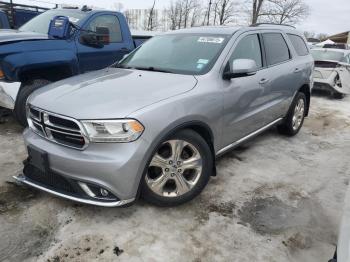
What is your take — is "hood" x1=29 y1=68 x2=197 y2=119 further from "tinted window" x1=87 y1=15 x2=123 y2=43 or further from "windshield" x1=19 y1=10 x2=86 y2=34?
"windshield" x1=19 y1=10 x2=86 y2=34

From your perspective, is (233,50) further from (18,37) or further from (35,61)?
(18,37)

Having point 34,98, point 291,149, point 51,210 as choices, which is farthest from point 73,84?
point 291,149

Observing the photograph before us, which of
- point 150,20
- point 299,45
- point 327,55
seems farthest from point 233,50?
point 150,20

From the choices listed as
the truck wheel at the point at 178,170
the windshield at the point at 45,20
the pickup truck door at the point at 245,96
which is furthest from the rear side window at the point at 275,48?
the windshield at the point at 45,20

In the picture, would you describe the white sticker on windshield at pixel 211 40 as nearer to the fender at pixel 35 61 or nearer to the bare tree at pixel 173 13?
the fender at pixel 35 61

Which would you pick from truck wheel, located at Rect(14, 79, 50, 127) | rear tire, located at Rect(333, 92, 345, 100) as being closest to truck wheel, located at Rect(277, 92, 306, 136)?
truck wheel, located at Rect(14, 79, 50, 127)

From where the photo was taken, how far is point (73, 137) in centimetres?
282

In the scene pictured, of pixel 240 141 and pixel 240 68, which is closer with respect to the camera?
pixel 240 68

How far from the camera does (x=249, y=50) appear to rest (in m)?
4.20

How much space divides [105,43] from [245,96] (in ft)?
9.31

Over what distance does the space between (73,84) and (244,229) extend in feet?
6.99

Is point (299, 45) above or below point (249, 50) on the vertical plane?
below

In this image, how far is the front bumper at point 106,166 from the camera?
2709 millimetres

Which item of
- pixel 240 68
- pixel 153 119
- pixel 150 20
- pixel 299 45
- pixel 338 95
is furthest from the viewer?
pixel 150 20
